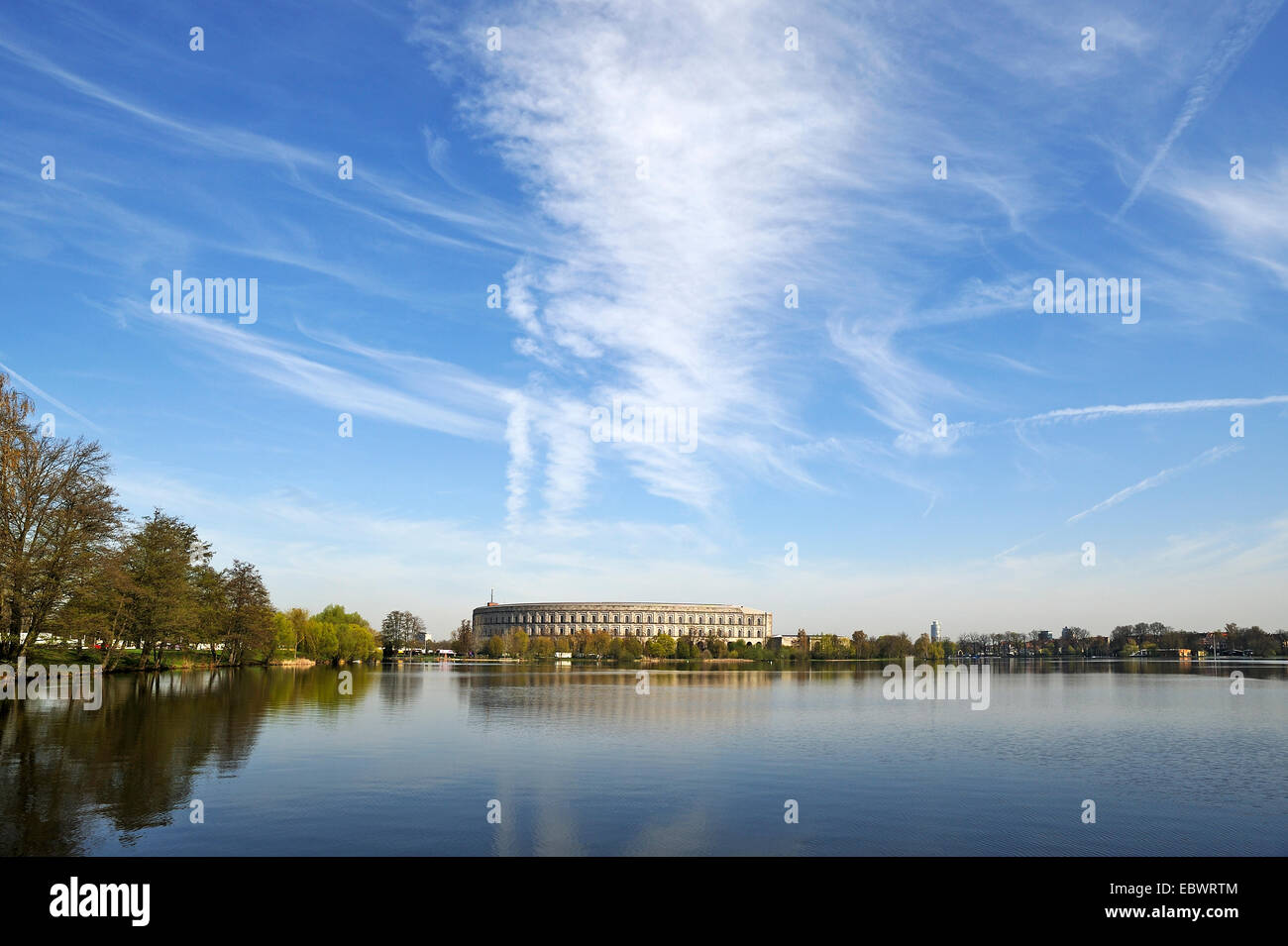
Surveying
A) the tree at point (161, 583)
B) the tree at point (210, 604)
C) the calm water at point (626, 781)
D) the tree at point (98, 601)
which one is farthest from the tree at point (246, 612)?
the calm water at point (626, 781)

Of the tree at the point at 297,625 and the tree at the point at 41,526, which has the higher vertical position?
the tree at the point at 41,526

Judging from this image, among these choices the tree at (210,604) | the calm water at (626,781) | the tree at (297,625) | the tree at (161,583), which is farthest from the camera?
the tree at (297,625)

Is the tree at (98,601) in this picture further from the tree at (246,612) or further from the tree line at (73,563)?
the tree at (246,612)

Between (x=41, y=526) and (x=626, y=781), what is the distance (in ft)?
183

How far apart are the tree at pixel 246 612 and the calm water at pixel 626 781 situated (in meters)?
59.5

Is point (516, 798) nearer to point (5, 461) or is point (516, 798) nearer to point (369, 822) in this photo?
point (369, 822)

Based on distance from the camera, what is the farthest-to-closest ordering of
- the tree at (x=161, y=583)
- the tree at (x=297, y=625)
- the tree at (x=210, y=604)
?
the tree at (x=297, y=625) < the tree at (x=210, y=604) < the tree at (x=161, y=583)

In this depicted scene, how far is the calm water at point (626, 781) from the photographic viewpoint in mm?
21828

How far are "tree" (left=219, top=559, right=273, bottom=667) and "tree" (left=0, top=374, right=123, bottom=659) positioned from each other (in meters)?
46.3

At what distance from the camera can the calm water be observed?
2183 centimetres

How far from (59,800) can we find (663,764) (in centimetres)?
1961

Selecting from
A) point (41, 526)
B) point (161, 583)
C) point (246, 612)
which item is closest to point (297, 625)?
point (246, 612)
